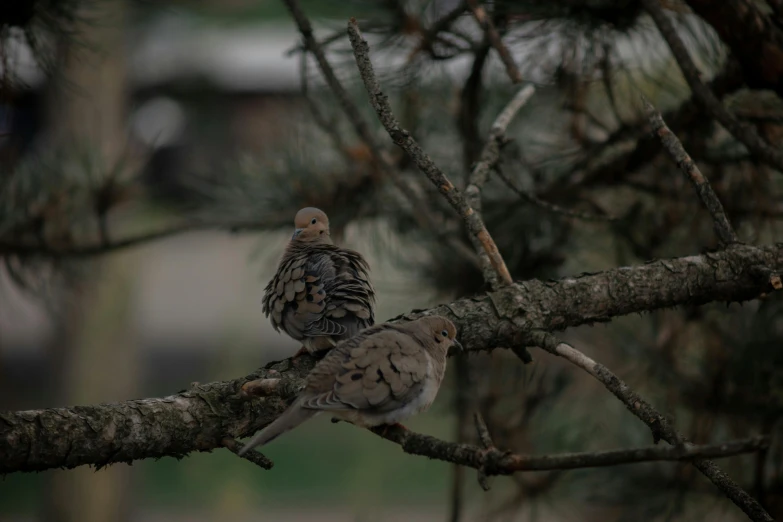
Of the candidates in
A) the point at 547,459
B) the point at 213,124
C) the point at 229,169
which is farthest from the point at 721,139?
the point at 213,124

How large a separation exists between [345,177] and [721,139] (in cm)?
95

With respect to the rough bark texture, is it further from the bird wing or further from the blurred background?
the blurred background

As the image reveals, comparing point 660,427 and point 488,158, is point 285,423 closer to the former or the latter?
point 660,427

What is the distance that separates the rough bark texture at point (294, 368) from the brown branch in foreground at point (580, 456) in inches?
12.4

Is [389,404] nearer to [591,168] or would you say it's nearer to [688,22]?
[591,168]

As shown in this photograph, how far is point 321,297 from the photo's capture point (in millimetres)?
1436

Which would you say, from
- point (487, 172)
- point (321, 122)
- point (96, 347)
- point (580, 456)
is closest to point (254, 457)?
point (580, 456)

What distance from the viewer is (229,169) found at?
95.0 inches

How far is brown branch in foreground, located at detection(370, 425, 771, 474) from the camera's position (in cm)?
76

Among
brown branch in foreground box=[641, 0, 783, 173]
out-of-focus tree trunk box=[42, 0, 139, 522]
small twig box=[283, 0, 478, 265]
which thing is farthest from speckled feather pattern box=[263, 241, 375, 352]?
out-of-focus tree trunk box=[42, 0, 139, 522]

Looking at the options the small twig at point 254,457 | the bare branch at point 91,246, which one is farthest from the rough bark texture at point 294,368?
the bare branch at point 91,246

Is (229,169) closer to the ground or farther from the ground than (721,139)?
closer to the ground

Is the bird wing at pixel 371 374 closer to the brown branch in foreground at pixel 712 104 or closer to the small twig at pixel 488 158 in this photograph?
the small twig at pixel 488 158

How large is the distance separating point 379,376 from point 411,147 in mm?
327
